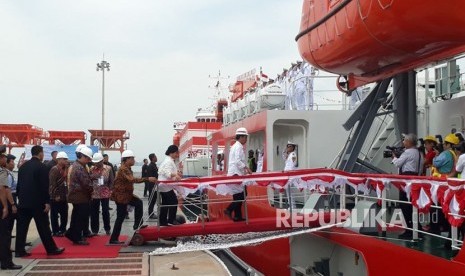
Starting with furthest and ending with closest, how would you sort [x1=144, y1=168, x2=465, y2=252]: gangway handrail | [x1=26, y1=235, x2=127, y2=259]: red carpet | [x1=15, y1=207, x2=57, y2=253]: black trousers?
[x1=26, y1=235, x2=127, y2=259]: red carpet → [x1=15, y1=207, x2=57, y2=253]: black trousers → [x1=144, y1=168, x2=465, y2=252]: gangway handrail

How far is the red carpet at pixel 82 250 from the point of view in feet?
23.6

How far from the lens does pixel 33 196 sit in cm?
686

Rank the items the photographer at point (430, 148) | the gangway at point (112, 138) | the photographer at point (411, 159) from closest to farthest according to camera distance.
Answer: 1. the photographer at point (411, 159)
2. the photographer at point (430, 148)
3. the gangway at point (112, 138)

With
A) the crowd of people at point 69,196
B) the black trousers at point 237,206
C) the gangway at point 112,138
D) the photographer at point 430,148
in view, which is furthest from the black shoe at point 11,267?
the gangway at point 112,138

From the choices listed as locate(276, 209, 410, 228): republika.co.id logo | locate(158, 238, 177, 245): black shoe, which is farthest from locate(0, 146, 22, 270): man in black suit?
locate(276, 209, 410, 228): republika.co.id logo

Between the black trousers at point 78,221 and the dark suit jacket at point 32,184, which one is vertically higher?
the dark suit jacket at point 32,184

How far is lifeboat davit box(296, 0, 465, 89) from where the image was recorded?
5.74 meters

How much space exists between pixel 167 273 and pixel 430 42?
3871 millimetres

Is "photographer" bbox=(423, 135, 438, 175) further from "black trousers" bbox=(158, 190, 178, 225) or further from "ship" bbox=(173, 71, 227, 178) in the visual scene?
"ship" bbox=(173, 71, 227, 178)

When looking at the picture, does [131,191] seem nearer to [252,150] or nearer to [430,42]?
[430,42]

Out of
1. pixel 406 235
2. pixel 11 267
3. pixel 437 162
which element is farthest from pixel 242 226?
pixel 11 267

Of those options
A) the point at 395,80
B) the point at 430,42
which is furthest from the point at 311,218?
the point at 395,80

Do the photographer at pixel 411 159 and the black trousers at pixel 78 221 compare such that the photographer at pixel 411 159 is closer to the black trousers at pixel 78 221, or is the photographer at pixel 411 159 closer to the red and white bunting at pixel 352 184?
the red and white bunting at pixel 352 184

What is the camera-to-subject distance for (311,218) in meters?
6.95
